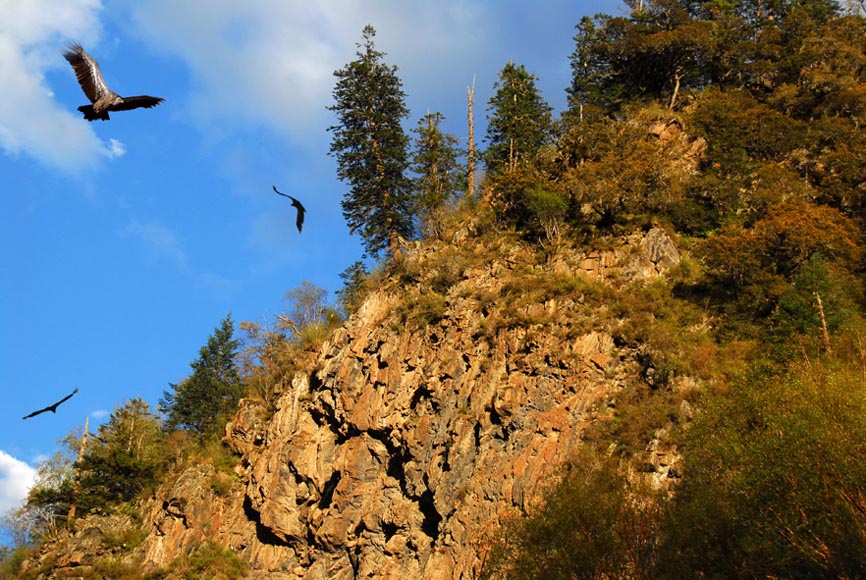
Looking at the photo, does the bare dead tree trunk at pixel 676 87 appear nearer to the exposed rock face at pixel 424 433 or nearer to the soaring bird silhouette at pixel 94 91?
the exposed rock face at pixel 424 433

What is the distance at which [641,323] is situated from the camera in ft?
100

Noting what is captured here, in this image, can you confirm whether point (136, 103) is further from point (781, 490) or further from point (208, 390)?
point (208, 390)

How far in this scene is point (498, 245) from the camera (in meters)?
37.6

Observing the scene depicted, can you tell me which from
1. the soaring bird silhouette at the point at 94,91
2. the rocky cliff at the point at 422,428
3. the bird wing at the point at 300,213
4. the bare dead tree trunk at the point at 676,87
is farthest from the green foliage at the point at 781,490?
the bare dead tree trunk at the point at 676,87

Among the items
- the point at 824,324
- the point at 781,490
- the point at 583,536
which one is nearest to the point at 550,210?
the point at 824,324

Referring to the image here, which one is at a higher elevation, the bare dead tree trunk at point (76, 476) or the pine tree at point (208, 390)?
the pine tree at point (208, 390)

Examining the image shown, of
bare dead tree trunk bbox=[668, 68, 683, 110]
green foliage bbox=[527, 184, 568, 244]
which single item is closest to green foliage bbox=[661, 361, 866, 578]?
green foliage bbox=[527, 184, 568, 244]

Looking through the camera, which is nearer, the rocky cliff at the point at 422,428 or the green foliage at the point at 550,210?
the rocky cliff at the point at 422,428

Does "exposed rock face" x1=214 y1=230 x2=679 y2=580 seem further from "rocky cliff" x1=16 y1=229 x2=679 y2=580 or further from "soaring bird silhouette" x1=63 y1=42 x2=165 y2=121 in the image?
"soaring bird silhouette" x1=63 y1=42 x2=165 y2=121

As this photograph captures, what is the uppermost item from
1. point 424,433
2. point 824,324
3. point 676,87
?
point 676,87

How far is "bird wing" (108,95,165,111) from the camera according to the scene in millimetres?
11336

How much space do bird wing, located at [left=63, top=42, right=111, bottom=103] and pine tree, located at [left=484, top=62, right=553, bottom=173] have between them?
36895mm

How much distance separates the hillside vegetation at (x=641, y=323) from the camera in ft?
65.7

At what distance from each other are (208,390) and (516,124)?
29.1m
